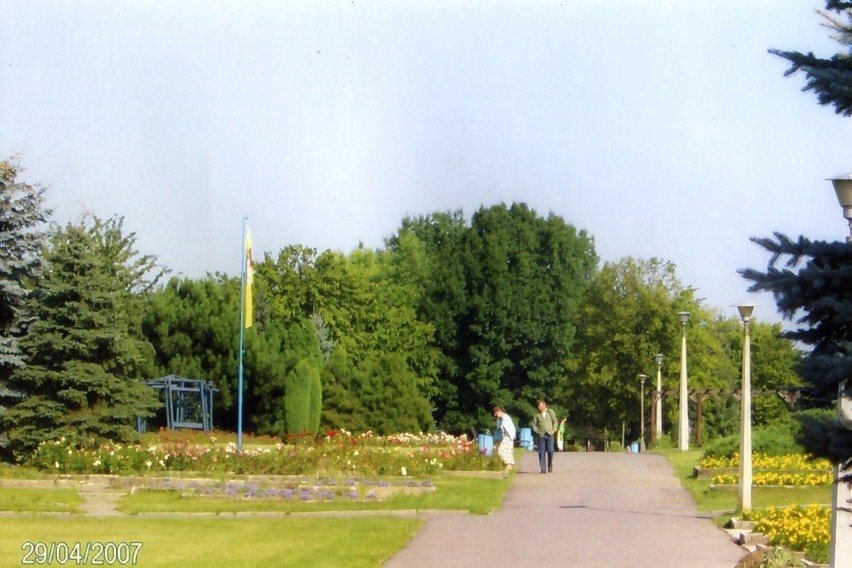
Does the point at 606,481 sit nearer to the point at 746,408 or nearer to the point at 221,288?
the point at 746,408

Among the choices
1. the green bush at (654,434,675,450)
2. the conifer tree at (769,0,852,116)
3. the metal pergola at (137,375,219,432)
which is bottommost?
the green bush at (654,434,675,450)

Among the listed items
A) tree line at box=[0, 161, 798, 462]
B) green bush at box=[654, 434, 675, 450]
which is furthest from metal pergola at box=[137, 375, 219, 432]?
green bush at box=[654, 434, 675, 450]

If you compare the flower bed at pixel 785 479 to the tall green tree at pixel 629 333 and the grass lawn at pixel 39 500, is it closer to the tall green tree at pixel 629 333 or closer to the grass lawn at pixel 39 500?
the grass lawn at pixel 39 500

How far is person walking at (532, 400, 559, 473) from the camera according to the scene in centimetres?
2562

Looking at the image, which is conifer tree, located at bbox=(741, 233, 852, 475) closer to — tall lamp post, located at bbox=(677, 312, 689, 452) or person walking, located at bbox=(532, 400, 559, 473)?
person walking, located at bbox=(532, 400, 559, 473)

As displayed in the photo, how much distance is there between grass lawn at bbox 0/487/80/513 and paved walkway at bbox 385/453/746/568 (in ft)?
17.2

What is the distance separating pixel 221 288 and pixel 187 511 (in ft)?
86.0

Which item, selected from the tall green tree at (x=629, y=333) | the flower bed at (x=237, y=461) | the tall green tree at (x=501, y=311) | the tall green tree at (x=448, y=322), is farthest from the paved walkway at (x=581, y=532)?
the tall green tree at (x=448, y=322)

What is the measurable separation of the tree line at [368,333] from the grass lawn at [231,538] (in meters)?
9.26

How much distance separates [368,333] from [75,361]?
37954 millimetres

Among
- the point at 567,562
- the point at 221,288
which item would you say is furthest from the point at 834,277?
the point at 221,288

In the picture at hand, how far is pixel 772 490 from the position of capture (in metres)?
20.7

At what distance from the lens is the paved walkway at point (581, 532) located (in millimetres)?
12953
